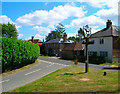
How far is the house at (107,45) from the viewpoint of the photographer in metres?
27.8

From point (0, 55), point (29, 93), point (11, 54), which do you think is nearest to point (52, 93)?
point (29, 93)

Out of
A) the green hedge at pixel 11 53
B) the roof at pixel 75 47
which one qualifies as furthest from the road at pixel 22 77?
the roof at pixel 75 47

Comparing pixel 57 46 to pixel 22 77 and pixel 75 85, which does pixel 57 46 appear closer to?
pixel 22 77

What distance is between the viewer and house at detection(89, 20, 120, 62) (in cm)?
2779

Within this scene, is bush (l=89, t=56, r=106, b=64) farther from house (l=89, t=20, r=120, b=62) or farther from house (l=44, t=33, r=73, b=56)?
Answer: house (l=44, t=33, r=73, b=56)

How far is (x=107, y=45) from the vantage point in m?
29.0

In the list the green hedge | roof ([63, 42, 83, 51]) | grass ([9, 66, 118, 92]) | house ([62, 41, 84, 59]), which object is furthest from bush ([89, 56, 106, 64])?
grass ([9, 66, 118, 92])

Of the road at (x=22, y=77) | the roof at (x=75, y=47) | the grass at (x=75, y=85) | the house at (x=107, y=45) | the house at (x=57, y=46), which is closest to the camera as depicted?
the grass at (x=75, y=85)

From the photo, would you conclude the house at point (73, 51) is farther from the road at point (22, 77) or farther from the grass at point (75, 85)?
the grass at point (75, 85)

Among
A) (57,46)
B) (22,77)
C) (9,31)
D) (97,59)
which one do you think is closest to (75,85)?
(22,77)

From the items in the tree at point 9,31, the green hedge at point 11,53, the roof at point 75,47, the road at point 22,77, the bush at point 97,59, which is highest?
the tree at point 9,31

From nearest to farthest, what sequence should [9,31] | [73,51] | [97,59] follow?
[97,59], [73,51], [9,31]

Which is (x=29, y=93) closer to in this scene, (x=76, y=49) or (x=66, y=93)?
(x=66, y=93)

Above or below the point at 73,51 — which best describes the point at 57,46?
above
